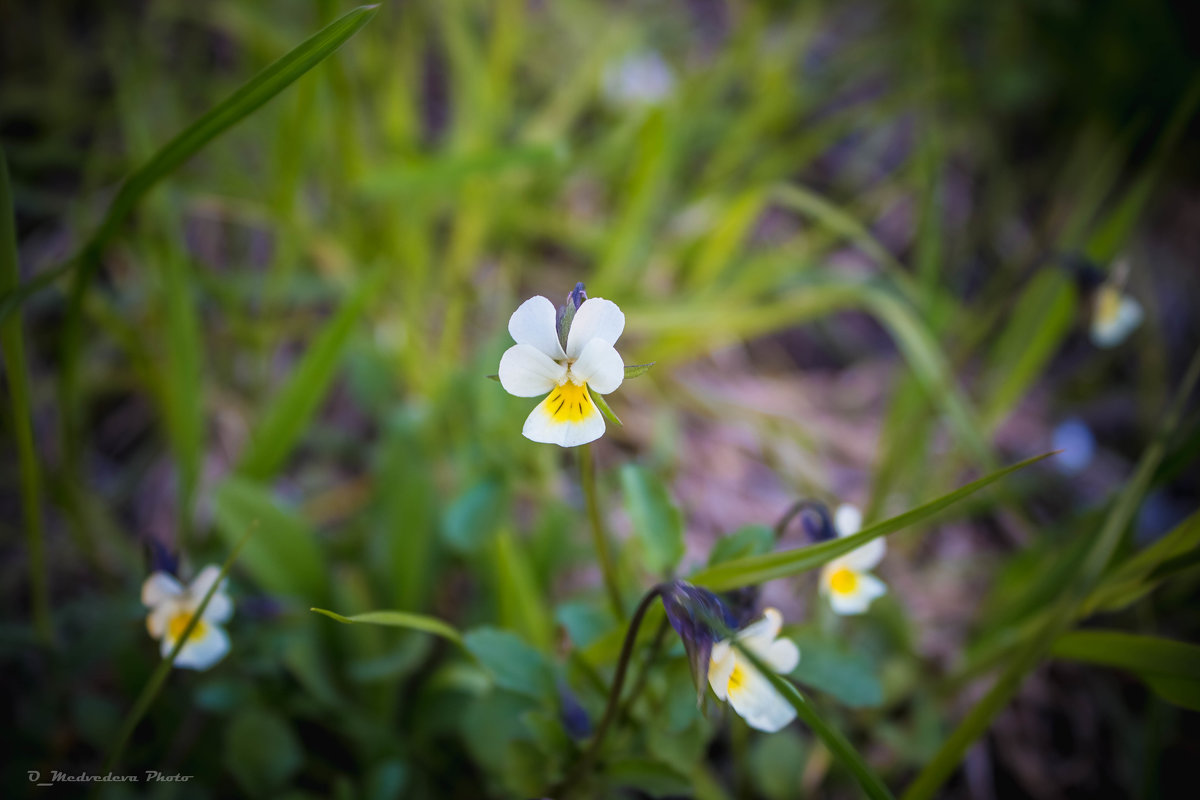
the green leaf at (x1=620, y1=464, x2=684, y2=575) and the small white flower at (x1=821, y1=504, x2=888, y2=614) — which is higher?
the green leaf at (x1=620, y1=464, x2=684, y2=575)

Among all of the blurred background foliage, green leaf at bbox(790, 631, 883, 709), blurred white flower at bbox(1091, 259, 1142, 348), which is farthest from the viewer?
blurred white flower at bbox(1091, 259, 1142, 348)

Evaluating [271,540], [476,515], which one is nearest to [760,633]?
[476,515]

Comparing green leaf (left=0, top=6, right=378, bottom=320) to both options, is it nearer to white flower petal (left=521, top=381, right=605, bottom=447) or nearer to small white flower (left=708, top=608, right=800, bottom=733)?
white flower petal (left=521, top=381, right=605, bottom=447)

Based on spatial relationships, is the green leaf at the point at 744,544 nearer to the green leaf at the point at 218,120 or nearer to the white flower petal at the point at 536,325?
the white flower petal at the point at 536,325

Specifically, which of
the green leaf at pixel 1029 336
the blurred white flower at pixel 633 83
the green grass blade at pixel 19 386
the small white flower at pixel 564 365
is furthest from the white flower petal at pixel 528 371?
the blurred white flower at pixel 633 83

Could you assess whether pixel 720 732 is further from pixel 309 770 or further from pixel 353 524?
pixel 353 524

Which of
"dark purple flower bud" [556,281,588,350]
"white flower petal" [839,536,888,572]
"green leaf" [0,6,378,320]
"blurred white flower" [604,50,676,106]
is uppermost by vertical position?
"blurred white flower" [604,50,676,106]

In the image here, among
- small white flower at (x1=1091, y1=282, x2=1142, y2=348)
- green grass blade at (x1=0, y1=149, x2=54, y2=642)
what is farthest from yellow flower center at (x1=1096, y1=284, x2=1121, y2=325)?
green grass blade at (x1=0, y1=149, x2=54, y2=642)

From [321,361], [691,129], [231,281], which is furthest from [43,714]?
[691,129]
